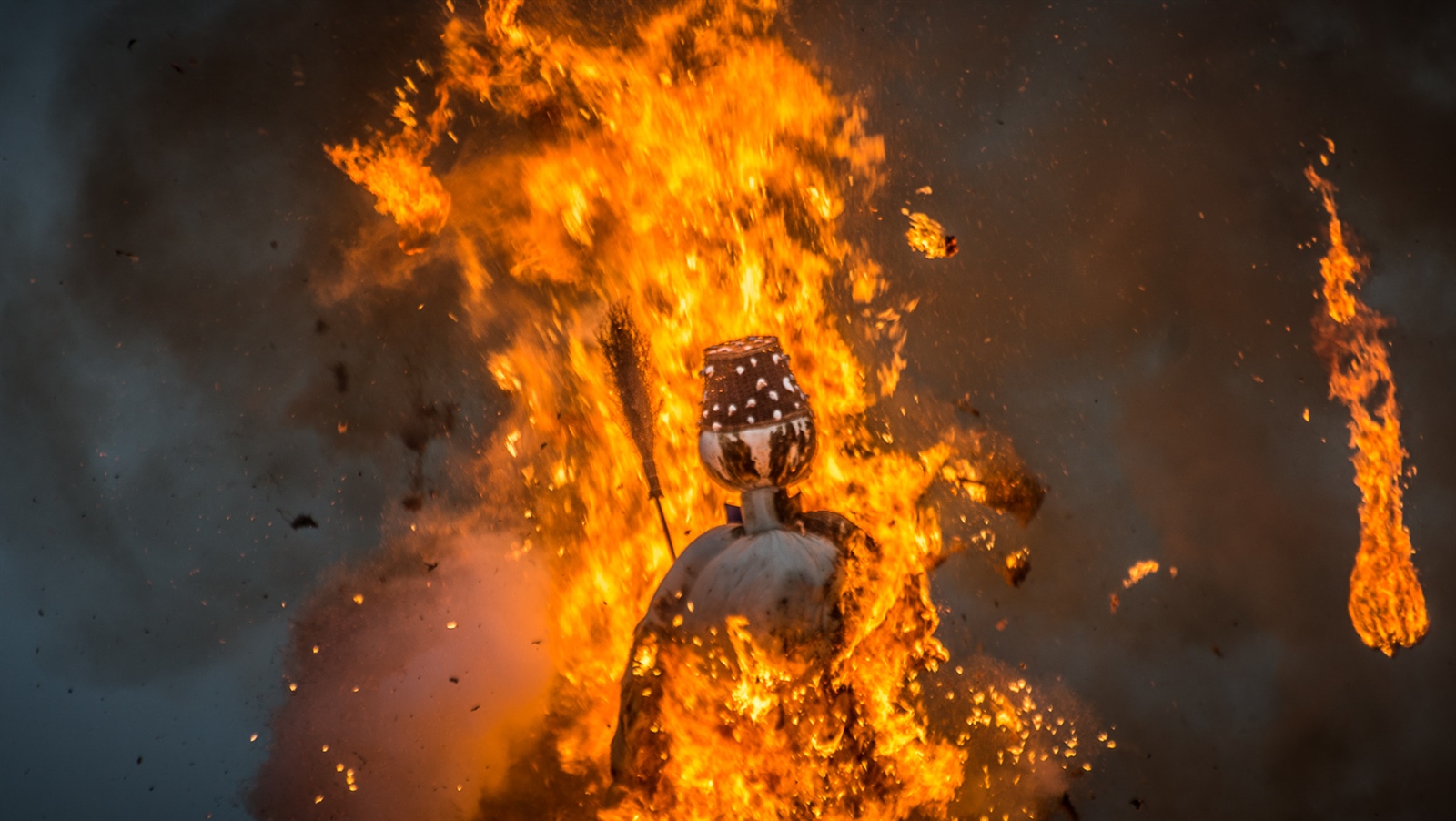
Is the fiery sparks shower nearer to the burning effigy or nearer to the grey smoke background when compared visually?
the grey smoke background

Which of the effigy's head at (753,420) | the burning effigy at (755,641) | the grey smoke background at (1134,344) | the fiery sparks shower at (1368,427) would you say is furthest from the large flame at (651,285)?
the fiery sparks shower at (1368,427)

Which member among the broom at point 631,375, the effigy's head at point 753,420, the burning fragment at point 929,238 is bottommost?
the effigy's head at point 753,420

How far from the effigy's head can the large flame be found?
0.64 metres

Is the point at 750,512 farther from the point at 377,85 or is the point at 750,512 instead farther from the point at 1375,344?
the point at 1375,344

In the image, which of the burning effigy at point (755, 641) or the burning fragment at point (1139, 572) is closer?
the burning effigy at point (755, 641)

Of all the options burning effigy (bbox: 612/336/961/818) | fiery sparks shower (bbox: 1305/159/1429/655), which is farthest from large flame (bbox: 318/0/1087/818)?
fiery sparks shower (bbox: 1305/159/1429/655)

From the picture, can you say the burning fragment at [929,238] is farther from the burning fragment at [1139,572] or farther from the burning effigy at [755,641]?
the burning fragment at [1139,572]

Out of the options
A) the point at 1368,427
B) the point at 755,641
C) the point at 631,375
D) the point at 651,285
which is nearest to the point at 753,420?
the point at 755,641

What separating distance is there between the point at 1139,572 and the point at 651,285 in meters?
1.71

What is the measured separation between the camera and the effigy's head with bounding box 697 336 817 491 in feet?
6.32

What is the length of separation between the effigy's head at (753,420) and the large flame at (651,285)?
25.3 inches

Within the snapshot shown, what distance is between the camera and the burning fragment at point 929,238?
254cm

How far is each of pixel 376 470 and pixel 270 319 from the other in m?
0.50

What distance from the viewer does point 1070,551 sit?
8.43 ft
